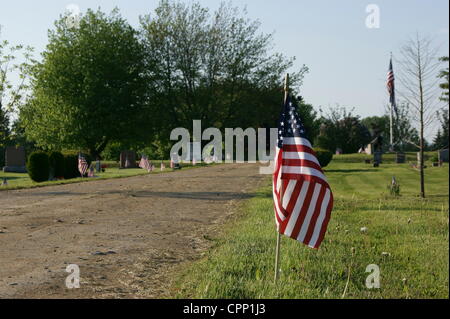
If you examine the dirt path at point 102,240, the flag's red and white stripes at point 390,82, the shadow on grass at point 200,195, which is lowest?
the dirt path at point 102,240

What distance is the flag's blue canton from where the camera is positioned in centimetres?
607

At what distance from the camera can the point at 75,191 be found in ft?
63.9

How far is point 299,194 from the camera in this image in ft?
19.7

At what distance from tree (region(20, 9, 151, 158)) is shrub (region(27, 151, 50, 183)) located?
19.0 meters

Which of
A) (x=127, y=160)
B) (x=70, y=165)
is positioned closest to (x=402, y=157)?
(x=127, y=160)

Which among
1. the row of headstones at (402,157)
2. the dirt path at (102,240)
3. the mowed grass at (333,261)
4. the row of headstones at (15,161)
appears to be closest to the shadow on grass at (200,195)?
the dirt path at (102,240)

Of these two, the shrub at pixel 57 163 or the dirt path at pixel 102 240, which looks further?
the shrub at pixel 57 163

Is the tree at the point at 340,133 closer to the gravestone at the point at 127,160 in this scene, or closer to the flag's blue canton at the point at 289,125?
the gravestone at the point at 127,160

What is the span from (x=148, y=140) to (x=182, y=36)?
1121 cm

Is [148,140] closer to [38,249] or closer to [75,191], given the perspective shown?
[75,191]

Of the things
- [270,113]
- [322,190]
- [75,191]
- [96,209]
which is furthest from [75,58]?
[322,190]

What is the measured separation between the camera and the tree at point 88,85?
4609 cm

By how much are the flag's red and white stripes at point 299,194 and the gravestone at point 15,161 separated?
37.8 m

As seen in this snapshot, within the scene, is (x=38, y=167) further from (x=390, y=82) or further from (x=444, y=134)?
(x=444, y=134)
